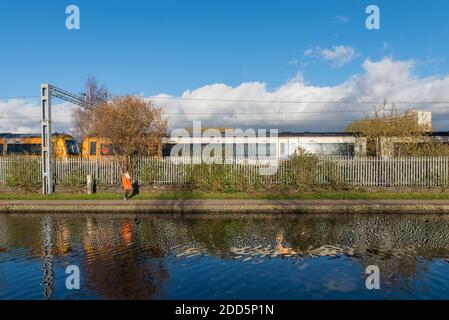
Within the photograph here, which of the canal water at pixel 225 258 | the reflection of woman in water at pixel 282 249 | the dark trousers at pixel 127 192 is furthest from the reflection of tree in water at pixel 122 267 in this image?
the dark trousers at pixel 127 192

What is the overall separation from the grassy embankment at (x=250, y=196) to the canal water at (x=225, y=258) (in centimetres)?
459

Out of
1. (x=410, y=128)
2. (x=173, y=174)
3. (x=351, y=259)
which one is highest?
(x=410, y=128)

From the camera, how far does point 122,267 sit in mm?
7355

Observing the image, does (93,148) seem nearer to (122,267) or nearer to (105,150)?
(105,150)

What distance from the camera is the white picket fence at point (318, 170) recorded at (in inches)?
770

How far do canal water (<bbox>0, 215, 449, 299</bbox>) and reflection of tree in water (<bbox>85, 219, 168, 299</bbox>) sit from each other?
0.06ft

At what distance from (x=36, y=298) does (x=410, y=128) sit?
22.5 m

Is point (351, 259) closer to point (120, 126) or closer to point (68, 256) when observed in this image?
point (68, 256)

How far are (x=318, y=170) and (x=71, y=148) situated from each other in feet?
57.9

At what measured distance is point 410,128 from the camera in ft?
74.6

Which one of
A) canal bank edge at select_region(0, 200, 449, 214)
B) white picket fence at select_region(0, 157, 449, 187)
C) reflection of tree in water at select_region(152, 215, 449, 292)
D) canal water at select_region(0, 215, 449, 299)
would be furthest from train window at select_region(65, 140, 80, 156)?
reflection of tree in water at select_region(152, 215, 449, 292)

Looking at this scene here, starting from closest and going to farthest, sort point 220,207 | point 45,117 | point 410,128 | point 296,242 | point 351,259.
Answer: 1. point 351,259
2. point 296,242
3. point 220,207
4. point 45,117
5. point 410,128
